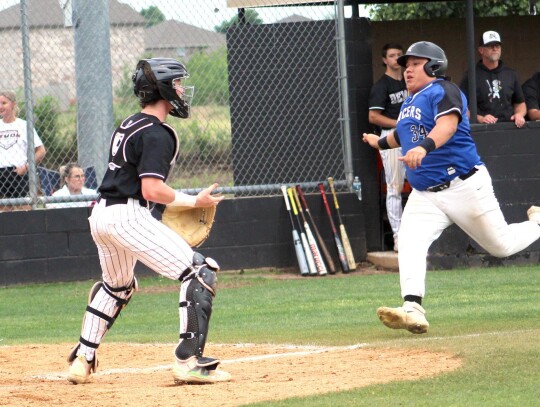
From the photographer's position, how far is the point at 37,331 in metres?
9.28

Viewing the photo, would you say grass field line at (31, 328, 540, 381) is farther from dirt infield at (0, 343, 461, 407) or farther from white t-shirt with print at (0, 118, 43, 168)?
white t-shirt with print at (0, 118, 43, 168)

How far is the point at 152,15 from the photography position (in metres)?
12.8

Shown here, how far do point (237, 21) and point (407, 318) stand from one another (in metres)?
6.70

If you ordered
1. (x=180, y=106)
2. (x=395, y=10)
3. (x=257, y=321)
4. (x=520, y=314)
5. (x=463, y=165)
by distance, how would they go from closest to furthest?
(x=180, y=106) < (x=463, y=165) < (x=520, y=314) < (x=257, y=321) < (x=395, y=10)

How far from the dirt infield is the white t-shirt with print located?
177 inches

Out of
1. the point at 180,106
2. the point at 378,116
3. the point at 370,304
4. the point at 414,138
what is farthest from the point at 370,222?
the point at 180,106

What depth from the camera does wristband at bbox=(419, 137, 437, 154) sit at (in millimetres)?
7221

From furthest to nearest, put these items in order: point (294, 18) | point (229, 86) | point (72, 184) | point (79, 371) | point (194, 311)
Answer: point (294, 18) → point (229, 86) → point (72, 184) → point (79, 371) → point (194, 311)

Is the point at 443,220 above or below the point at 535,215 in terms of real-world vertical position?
above

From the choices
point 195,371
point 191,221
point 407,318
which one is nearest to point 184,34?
point 407,318

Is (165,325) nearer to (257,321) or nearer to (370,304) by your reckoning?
(257,321)

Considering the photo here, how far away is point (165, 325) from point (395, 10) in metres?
11.6

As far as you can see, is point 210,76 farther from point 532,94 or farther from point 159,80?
point 159,80

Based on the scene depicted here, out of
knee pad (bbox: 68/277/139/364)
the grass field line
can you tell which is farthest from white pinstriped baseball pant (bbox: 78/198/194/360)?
the grass field line
